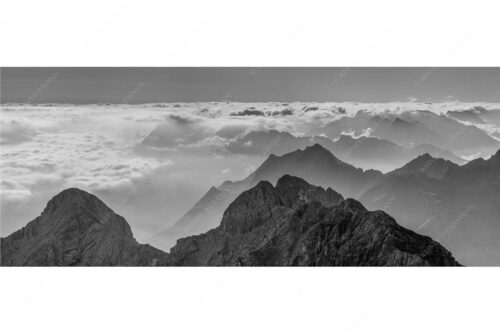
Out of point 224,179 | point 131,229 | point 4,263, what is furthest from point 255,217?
point 4,263

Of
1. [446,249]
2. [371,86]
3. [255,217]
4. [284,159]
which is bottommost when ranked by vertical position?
[446,249]

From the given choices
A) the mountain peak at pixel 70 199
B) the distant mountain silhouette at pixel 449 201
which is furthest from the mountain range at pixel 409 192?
the mountain peak at pixel 70 199

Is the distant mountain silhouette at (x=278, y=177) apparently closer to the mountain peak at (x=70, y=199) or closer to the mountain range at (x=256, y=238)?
the mountain range at (x=256, y=238)

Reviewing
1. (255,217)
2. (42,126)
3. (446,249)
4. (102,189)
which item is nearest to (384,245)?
(446,249)

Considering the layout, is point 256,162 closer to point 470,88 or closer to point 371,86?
point 371,86

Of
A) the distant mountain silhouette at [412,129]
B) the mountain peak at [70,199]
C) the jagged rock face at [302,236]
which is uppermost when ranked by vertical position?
the distant mountain silhouette at [412,129]

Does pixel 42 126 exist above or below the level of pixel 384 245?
above

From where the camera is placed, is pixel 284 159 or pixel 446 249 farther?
pixel 284 159
